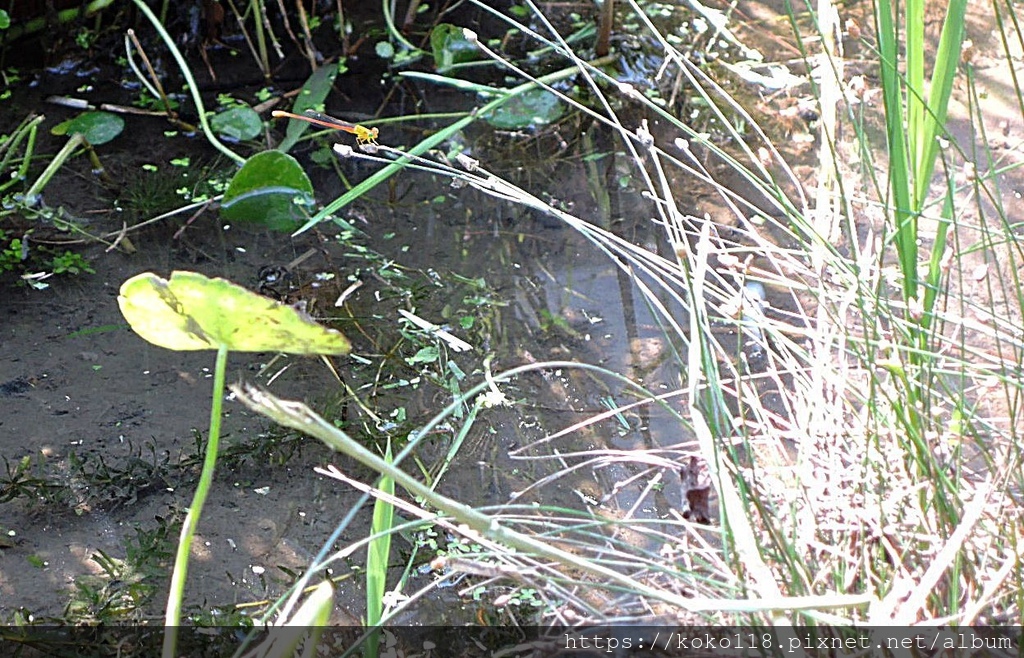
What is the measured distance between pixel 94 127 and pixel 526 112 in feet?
3.26

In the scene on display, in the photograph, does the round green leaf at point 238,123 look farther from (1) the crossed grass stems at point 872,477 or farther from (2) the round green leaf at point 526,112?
(1) the crossed grass stems at point 872,477

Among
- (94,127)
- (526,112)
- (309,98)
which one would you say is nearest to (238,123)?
(309,98)

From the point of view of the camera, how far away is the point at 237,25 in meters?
2.77

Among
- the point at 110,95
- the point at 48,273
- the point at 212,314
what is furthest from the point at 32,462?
the point at 110,95

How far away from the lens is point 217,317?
97 cm

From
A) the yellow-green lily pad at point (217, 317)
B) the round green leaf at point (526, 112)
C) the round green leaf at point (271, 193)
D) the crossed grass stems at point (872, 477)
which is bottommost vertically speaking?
the round green leaf at point (271, 193)

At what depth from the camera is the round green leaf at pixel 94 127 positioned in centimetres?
239

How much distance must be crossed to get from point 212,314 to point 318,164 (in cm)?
143

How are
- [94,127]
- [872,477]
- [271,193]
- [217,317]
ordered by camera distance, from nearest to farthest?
[217,317] → [872,477] → [271,193] → [94,127]

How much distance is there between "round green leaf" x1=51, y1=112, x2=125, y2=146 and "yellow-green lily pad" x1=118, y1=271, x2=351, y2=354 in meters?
1.56

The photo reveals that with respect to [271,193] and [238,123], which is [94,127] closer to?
[238,123]

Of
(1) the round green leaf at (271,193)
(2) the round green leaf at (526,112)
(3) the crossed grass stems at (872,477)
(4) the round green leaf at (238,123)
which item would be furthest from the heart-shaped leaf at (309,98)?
(3) the crossed grass stems at (872,477)

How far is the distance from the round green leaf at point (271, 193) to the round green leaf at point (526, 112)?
499 mm

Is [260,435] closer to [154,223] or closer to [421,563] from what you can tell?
[421,563]
